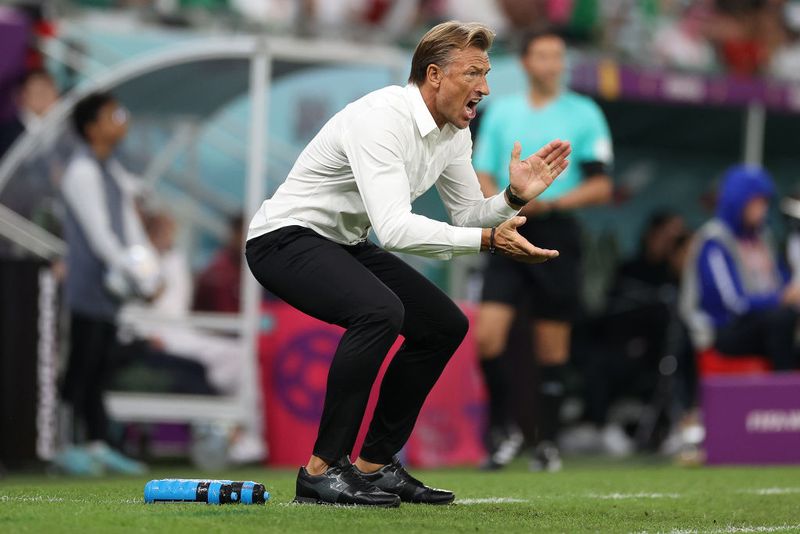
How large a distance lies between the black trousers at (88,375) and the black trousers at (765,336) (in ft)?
13.3

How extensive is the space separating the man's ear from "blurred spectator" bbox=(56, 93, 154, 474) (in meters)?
3.87

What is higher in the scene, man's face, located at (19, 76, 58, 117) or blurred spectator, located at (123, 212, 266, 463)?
man's face, located at (19, 76, 58, 117)

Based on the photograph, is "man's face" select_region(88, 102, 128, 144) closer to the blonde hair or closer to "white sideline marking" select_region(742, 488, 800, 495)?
the blonde hair

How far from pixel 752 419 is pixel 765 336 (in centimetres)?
83

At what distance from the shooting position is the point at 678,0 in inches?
608

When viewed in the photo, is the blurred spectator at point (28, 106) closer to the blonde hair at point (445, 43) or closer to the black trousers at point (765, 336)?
the black trousers at point (765, 336)

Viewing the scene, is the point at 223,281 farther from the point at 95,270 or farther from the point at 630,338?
the point at 630,338

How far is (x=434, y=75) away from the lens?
18.4 ft

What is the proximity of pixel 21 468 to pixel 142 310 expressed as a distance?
1.70 meters

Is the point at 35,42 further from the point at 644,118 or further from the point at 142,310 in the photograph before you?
the point at 644,118

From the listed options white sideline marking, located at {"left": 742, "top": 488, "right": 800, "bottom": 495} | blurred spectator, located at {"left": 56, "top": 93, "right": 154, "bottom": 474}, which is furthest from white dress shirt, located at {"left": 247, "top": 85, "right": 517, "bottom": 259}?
blurred spectator, located at {"left": 56, "top": 93, "right": 154, "bottom": 474}

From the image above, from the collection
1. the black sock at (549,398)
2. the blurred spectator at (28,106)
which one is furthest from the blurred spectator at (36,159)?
the black sock at (549,398)

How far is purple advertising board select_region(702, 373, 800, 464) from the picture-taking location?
377 inches

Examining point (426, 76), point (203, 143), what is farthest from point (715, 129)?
point (426, 76)
